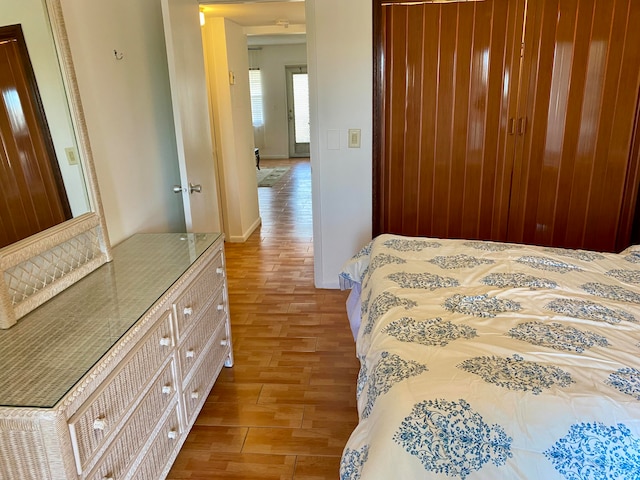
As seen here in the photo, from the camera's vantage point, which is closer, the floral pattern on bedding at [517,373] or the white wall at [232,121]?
the floral pattern on bedding at [517,373]

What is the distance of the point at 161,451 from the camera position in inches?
66.5

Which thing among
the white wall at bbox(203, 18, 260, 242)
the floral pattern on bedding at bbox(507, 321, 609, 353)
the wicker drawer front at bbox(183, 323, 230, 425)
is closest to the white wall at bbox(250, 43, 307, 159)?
the white wall at bbox(203, 18, 260, 242)

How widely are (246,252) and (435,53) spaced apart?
8.14 ft

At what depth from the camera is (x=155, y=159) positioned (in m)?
2.74

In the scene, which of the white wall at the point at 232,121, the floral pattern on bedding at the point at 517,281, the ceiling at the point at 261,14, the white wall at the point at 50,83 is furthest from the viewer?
the white wall at the point at 232,121

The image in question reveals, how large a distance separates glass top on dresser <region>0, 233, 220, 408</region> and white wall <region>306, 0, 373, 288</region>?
1.44m

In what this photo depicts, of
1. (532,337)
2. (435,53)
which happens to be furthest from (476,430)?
(435,53)

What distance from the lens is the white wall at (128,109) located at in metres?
2.12

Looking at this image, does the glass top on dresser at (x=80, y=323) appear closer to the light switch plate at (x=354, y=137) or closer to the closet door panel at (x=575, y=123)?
the light switch plate at (x=354, y=137)

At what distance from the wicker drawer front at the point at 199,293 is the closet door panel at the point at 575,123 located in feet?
7.14

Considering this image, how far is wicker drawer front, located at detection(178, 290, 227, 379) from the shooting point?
1913mm

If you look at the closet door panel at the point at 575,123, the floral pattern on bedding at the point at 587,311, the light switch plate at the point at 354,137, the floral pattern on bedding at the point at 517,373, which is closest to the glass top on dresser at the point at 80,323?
the floral pattern on bedding at the point at 517,373

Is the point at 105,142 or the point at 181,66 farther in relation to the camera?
the point at 181,66

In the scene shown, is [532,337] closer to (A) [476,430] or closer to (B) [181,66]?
(A) [476,430]
